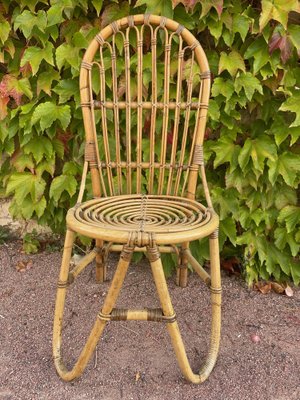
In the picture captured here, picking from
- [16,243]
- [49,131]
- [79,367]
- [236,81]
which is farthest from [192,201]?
[16,243]

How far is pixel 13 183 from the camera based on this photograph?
2.04 m

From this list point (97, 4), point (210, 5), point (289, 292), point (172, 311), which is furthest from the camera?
point (289, 292)

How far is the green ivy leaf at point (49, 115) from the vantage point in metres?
1.86

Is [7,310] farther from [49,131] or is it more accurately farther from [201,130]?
[201,130]

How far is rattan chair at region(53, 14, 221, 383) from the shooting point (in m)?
1.22

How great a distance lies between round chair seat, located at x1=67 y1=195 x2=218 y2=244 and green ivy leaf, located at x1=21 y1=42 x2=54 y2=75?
2.34 ft

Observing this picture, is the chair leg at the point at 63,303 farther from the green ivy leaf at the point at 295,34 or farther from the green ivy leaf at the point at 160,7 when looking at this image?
the green ivy leaf at the point at 295,34

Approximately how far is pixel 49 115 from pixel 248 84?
89cm

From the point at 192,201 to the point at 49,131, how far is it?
2.73 ft

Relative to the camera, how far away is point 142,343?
1.62 metres

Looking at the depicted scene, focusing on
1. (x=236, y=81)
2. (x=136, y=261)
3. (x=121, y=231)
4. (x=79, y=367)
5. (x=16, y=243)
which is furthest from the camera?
(x=16, y=243)

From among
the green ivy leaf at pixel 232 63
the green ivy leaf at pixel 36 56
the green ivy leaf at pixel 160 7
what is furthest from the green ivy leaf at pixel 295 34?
the green ivy leaf at pixel 36 56

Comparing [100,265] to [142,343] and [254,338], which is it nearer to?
[142,343]

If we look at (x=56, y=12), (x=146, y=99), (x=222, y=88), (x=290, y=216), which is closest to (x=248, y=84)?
(x=222, y=88)
